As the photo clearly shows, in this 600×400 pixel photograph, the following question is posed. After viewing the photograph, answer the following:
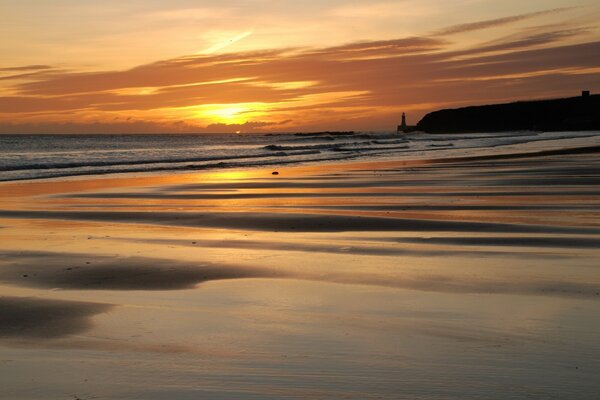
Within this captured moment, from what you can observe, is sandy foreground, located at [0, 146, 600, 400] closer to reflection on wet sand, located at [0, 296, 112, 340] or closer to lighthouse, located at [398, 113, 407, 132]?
reflection on wet sand, located at [0, 296, 112, 340]

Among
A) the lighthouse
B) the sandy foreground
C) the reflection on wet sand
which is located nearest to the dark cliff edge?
the lighthouse

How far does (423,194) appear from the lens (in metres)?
17.1

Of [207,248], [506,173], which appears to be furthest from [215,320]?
[506,173]

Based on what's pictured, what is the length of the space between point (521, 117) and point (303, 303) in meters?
133

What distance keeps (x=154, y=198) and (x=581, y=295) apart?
12.2 metres

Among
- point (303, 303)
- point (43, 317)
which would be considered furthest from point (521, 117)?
point (43, 317)

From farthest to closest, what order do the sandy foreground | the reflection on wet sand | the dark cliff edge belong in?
the dark cliff edge → the reflection on wet sand → the sandy foreground

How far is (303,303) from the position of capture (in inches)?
257

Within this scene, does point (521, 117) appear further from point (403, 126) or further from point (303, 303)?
point (303, 303)

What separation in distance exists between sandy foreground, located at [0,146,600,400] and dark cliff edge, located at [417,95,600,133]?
104119 mm

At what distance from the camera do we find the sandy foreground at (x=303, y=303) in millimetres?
4539

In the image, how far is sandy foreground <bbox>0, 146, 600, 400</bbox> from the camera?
14.9ft

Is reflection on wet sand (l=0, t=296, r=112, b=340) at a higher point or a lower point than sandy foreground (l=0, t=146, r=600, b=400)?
higher

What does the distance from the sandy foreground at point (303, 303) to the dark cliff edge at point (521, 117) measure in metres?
104
